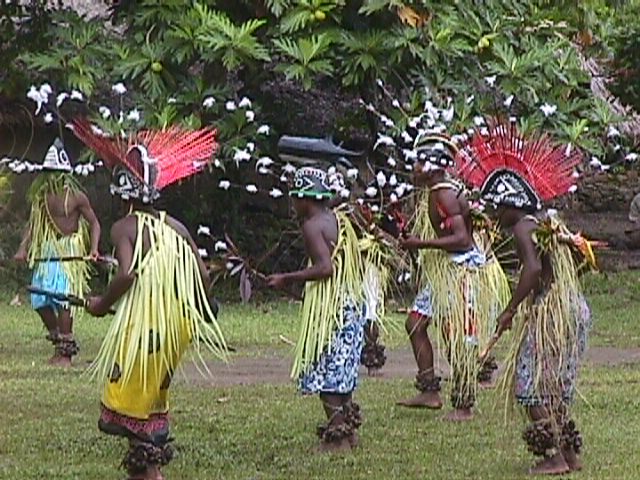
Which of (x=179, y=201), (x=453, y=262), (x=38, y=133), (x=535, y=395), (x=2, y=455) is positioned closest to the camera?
(x=535, y=395)

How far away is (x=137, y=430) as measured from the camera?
5996mm

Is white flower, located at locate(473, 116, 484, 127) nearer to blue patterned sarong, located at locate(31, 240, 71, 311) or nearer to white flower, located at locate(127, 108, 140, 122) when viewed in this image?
white flower, located at locate(127, 108, 140, 122)

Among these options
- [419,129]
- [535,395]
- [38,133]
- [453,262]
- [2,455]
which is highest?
[38,133]

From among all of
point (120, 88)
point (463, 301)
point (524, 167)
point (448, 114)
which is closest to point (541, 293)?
point (524, 167)

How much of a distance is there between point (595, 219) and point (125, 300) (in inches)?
577

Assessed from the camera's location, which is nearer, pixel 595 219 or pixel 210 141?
pixel 210 141

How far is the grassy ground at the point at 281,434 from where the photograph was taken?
21.9 feet

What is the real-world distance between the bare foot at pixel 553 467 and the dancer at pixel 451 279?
1118mm

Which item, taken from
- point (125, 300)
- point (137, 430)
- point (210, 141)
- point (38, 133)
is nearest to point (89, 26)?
point (210, 141)

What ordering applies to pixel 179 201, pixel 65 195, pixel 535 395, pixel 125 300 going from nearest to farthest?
pixel 125 300, pixel 535 395, pixel 65 195, pixel 179 201

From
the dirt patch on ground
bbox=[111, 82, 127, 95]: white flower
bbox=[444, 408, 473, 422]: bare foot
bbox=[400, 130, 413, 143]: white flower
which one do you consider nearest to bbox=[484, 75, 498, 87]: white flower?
bbox=[400, 130, 413, 143]: white flower

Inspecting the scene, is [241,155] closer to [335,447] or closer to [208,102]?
Result: [208,102]

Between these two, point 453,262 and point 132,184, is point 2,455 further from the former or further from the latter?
point 453,262

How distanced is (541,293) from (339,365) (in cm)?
105
